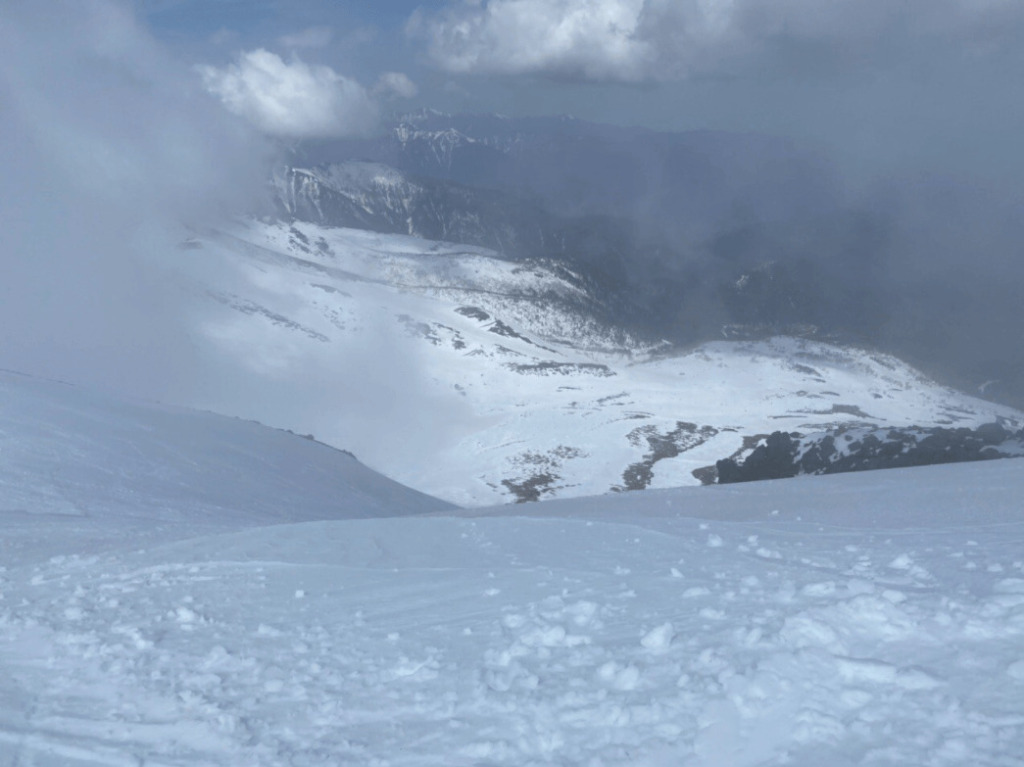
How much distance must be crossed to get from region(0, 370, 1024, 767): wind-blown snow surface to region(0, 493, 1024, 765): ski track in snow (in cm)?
2

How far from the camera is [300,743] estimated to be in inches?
176

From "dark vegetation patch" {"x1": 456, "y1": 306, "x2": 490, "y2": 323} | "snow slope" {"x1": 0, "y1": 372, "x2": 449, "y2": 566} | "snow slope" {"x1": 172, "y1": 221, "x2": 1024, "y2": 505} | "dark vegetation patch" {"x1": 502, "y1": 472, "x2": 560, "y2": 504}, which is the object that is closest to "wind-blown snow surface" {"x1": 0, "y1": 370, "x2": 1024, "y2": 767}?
"snow slope" {"x1": 0, "y1": 372, "x2": 449, "y2": 566}

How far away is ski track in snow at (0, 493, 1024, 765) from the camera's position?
13.9 ft

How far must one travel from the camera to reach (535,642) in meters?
5.52

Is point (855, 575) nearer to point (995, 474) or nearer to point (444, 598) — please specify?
point (444, 598)

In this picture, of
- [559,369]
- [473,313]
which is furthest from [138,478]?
[473,313]

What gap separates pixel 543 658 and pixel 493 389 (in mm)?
82693

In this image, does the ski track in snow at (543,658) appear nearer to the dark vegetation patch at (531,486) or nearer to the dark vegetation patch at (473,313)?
the dark vegetation patch at (531,486)

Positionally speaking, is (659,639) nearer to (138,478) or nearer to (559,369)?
(138,478)

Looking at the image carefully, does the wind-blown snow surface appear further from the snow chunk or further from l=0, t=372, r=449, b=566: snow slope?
l=0, t=372, r=449, b=566: snow slope

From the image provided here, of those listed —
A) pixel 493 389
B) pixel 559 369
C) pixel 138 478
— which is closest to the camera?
pixel 138 478

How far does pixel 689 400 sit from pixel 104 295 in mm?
69634

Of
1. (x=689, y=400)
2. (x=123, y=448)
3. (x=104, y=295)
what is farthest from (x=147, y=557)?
(x=104, y=295)

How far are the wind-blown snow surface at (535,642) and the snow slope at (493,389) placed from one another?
143ft
